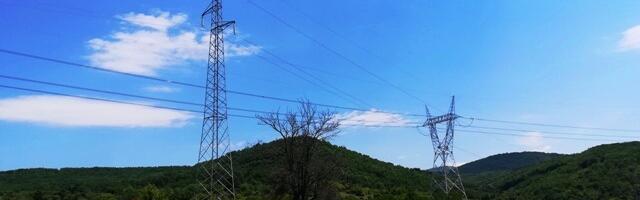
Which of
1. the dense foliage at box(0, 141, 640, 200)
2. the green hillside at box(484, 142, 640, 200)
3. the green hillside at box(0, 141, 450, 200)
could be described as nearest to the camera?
the green hillside at box(0, 141, 450, 200)

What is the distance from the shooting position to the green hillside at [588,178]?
108m

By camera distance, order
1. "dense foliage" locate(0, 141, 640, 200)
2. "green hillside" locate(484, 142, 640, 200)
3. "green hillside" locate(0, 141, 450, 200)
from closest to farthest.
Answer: "green hillside" locate(0, 141, 450, 200) → "dense foliage" locate(0, 141, 640, 200) → "green hillside" locate(484, 142, 640, 200)

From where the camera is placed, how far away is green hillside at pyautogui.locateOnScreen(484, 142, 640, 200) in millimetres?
108188

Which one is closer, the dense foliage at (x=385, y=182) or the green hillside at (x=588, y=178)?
the dense foliage at (x=385, y=182)

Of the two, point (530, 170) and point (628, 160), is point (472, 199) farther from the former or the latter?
point (530, 170)

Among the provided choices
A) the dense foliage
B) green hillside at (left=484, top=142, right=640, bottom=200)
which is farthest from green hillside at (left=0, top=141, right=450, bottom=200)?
green hillside at (left=484, top=142, right=640, bottom=200)

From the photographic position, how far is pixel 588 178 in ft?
388

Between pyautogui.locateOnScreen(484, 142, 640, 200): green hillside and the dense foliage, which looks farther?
pyautogui.locateOnScreen(484, 142, 640, 200): green hillside

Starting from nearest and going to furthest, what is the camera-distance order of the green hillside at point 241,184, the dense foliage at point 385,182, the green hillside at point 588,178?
the green hillside at point 241,184 < the dense foliage at point 385,182 < the green hillside at point 588,178

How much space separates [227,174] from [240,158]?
92.6 metres

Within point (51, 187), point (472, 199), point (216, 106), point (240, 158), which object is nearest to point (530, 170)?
point (472, 199)

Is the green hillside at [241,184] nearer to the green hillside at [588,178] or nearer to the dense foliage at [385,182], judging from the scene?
the dense foliage at [385,182]

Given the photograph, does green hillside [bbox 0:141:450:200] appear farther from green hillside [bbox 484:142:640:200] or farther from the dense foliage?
green hillside [bbox 484:142:640:200]

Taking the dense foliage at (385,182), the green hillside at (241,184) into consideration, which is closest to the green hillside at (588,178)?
the dense foliage at (385,182)
